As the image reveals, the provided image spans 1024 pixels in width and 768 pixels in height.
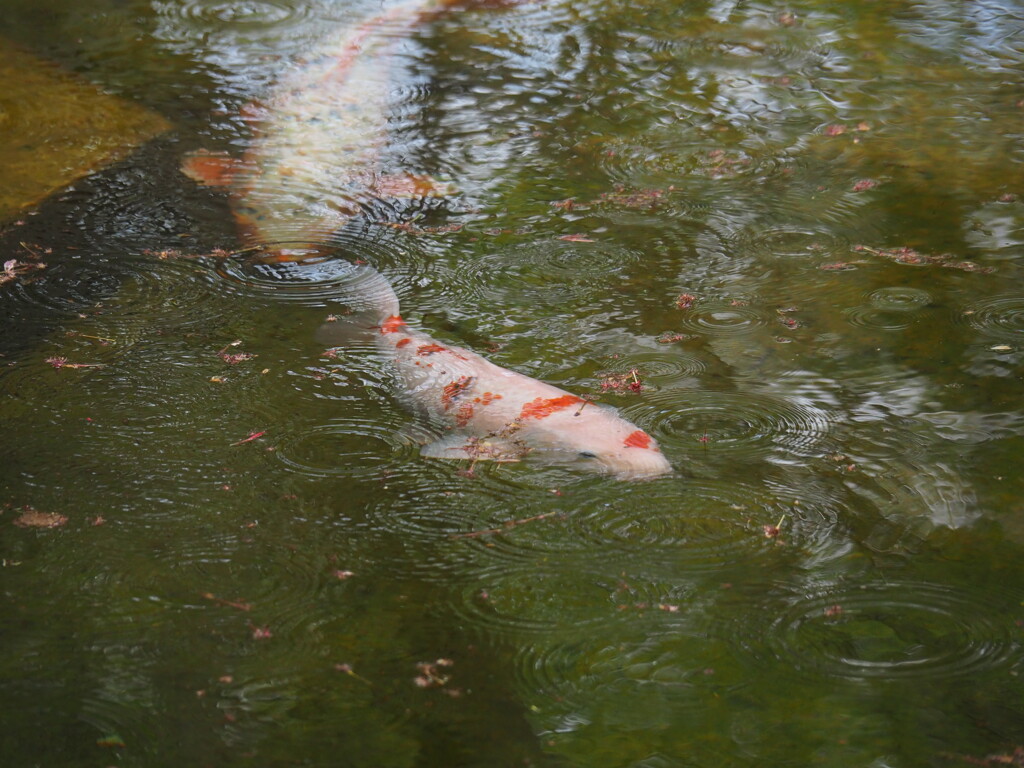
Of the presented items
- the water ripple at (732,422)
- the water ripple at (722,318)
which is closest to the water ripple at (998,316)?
the water ripple at (722,318)

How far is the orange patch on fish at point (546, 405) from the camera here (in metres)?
3.60

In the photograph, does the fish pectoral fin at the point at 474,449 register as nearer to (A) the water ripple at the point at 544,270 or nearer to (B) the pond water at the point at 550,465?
(B) the pond water at the point at 550,465

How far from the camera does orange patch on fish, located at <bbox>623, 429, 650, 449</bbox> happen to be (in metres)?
3.43

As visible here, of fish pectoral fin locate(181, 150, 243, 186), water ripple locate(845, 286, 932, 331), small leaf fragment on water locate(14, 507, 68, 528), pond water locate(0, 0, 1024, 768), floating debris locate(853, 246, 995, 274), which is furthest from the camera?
fish pectoral fin locate(181, 150, 243, 186)

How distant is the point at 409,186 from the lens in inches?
216

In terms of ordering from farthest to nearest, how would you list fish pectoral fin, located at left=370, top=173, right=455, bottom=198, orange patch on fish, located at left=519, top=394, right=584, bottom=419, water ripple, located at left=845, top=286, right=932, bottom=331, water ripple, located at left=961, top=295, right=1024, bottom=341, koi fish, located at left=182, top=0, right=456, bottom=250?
fish pectoral fin, located at left=370, top=173, right=455, bottom=198 → koi fish, located at left=182, top=0, right=456, bottom=250 → water ripple, located at left=845, top=286, right=932, bottom=331 → water ripple, located at left=961, top=295, right=1024, bottom=341 → orange patch on fish, located at left=519, top=394, right=584, bottom=419

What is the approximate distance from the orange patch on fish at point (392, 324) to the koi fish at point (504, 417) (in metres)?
0.07

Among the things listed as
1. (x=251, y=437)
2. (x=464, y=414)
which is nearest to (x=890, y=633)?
(x=464, y=414)

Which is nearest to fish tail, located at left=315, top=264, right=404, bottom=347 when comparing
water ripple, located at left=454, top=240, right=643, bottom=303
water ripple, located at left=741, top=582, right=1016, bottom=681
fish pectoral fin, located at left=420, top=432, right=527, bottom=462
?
water ripple, located at left=454, top=240, right=643, bottom=303

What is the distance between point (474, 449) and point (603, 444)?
450mm

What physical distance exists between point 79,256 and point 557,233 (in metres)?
2.29

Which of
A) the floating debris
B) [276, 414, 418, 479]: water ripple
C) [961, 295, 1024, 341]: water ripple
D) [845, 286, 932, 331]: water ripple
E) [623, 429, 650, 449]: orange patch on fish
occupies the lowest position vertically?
[276, 414, 418, 479]: water ripple

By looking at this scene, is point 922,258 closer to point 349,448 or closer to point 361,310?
point 361,310

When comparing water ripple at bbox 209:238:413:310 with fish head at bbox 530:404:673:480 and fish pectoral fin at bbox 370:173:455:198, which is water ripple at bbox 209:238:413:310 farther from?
fish head at bbox 530:404:673:480
